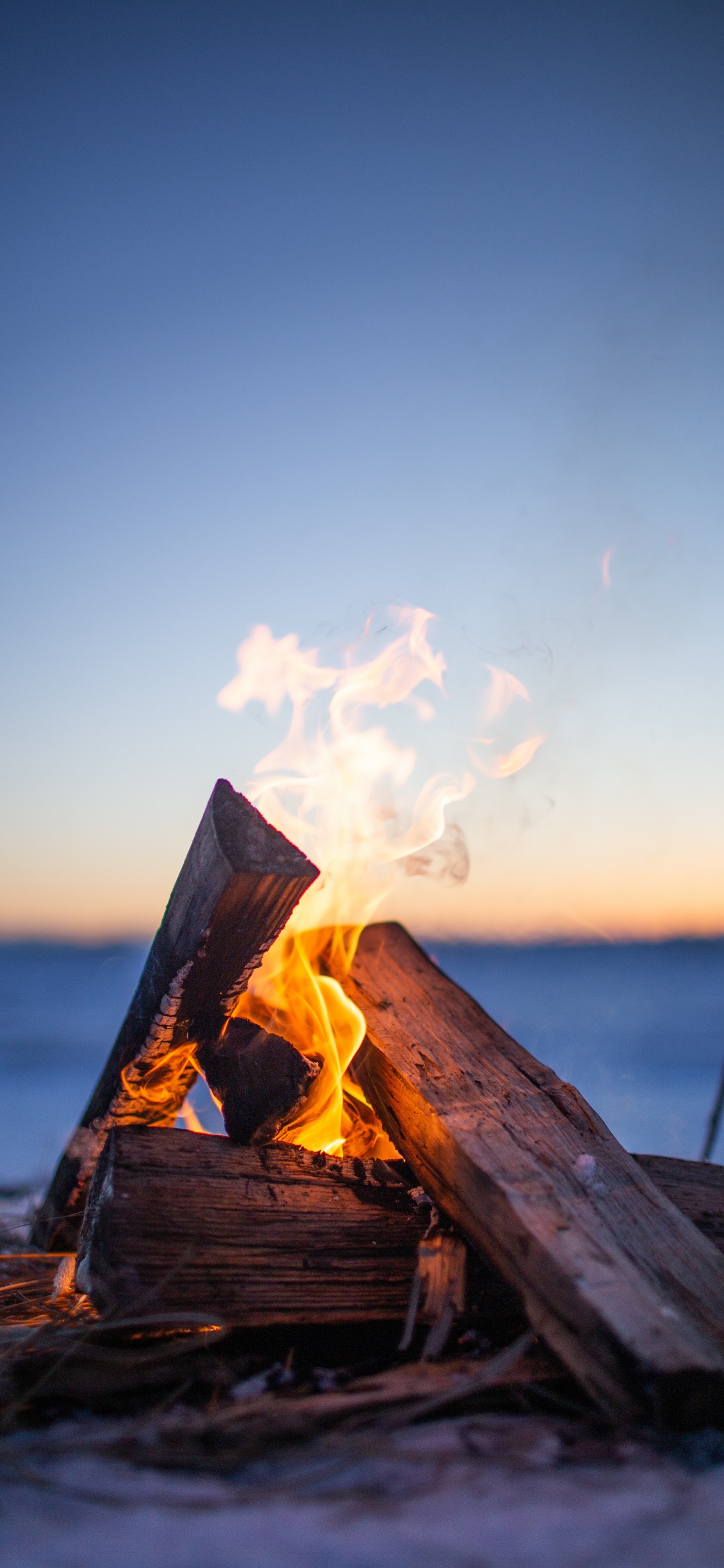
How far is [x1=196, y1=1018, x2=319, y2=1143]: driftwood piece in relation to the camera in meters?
2.18

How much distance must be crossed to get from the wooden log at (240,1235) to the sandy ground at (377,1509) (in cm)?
44

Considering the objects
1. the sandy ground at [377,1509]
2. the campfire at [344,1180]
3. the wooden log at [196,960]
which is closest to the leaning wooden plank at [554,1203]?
the campfire at [344,1180]

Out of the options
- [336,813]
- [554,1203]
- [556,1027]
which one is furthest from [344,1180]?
[556,1027]

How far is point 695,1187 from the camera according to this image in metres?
2.28

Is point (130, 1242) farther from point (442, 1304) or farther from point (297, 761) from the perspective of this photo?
point (297, 761)

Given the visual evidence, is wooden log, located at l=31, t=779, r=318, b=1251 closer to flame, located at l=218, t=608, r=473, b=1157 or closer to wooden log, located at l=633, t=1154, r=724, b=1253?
flame, located at l=218, t=608, r=473, b=1157

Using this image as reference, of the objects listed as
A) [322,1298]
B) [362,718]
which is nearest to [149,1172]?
[322,1298]

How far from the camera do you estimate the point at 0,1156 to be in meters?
8.30

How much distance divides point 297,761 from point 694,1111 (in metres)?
10.6

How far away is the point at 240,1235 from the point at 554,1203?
0.77 m

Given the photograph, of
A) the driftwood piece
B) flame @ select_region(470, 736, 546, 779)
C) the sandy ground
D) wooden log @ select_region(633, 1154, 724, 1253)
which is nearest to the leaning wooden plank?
the sandy ground

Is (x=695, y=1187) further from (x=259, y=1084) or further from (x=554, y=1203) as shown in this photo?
(x=259, y=1084)

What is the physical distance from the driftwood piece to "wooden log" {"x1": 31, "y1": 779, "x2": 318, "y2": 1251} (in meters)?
0.12

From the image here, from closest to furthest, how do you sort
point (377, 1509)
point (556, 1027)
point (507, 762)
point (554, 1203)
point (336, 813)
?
point (377, 1509) → point (554, 1203) → point (336, 813) → point (507, 762) → point (556, 1027)
